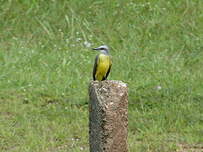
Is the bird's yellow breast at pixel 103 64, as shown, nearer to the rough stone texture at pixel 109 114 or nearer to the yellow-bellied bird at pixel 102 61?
the yellow-bellied bird at pixel 102 61

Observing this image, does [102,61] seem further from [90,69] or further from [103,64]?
[90,69]

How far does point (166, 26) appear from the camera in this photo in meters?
11.5

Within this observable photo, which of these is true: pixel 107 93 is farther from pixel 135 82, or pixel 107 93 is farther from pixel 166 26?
pixel 166 26

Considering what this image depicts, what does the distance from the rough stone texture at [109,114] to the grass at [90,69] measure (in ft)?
5.36

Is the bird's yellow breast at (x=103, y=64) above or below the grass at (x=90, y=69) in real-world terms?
above

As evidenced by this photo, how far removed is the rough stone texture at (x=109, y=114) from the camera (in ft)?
17.1

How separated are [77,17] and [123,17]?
0.90 m

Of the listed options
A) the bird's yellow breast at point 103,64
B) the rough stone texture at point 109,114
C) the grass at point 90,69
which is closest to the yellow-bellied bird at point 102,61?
the bird's yellow breast at point 103,64

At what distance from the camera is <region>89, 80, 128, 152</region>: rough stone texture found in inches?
205

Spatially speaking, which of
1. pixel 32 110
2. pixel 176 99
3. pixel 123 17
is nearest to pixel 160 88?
pixel 176 99

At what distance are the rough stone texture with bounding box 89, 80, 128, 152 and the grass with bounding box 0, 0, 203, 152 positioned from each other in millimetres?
1633

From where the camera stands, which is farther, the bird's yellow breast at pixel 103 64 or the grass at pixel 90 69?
the grass at pixel 90 69

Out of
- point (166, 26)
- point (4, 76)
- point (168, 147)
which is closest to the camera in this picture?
point (168, 147)

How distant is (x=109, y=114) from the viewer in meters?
5.21
